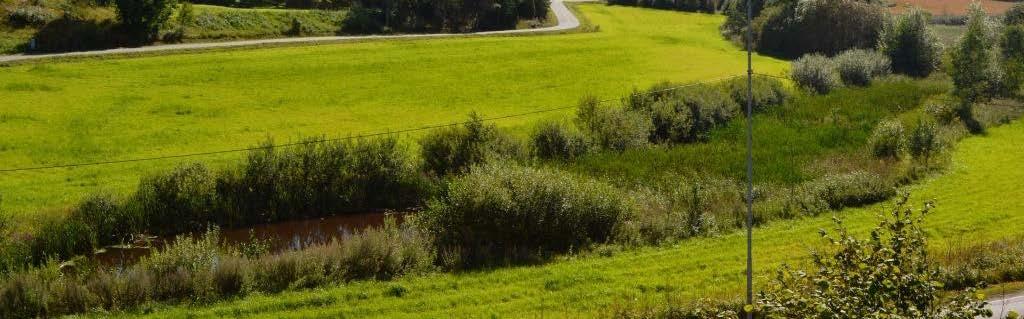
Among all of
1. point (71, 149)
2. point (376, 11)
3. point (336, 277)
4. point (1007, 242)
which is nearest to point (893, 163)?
point (1007, 242)

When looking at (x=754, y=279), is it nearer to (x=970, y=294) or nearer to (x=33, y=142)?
(x=970, y=294)

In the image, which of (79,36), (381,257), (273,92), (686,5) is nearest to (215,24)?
(79,36)

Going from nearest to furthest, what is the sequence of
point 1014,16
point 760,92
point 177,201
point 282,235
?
point 177,201 → point 282,235 → point 760,92 → point 1014,16

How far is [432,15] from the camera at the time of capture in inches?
3428

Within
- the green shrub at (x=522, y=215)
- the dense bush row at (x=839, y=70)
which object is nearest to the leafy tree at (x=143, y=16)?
the green shrub at (x=522, y=215)

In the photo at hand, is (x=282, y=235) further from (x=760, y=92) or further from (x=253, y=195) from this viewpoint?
(x=760, y=92)

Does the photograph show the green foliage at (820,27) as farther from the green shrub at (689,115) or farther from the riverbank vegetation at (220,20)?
the green shrub at (689,115)

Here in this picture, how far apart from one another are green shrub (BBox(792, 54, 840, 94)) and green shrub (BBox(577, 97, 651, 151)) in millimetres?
17984

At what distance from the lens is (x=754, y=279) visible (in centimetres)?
2564

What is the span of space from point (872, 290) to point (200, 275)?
17.9 m

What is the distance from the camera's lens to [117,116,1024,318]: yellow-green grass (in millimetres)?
23375

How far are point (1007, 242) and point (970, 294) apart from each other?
18618 mm

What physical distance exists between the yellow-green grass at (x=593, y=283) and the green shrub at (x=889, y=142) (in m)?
8.23

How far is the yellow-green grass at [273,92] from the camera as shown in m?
40.2
